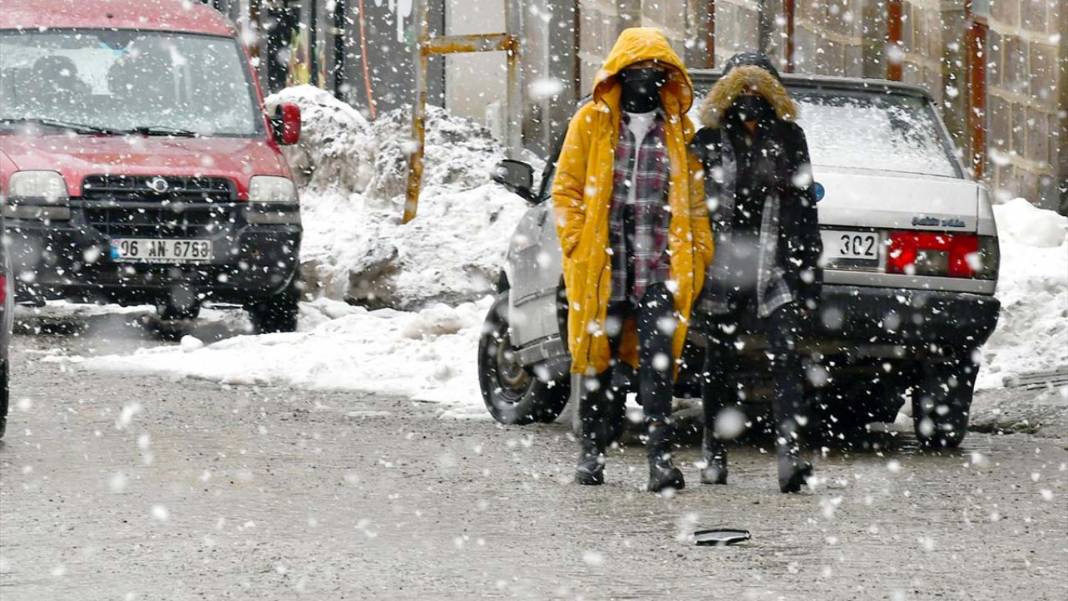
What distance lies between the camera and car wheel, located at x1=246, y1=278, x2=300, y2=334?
16.3m

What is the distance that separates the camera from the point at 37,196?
1541 centimetres

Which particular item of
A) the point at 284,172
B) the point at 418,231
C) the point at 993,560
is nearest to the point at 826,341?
the point at 993,560

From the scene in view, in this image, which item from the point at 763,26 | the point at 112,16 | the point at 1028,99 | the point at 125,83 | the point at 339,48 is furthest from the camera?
the point at 339,48

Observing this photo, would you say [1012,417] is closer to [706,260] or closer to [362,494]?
[706,260]

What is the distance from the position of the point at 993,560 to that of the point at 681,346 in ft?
6.40

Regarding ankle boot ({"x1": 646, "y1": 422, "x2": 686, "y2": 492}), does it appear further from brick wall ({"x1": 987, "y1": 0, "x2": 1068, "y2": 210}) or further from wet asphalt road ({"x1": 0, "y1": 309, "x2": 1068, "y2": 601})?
brick wall ({"x1": 987, "y1": 0, "x2": 1068, "y2": 210})

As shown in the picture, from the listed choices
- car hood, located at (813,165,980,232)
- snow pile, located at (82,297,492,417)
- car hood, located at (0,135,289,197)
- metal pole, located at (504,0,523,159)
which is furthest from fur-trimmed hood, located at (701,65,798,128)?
metal pole, located at (504,0,523,159)

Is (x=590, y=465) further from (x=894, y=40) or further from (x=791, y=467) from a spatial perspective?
(x=894, y=40)

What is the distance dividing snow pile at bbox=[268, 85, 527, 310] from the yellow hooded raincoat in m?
8.69

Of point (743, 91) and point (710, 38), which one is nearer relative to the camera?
point (743, 91)

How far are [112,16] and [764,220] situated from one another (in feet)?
29.9

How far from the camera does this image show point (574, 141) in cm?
895

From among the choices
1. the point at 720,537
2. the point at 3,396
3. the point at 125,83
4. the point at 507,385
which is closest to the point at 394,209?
the point at 125,83

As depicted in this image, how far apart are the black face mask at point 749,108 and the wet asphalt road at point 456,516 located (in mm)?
1390
